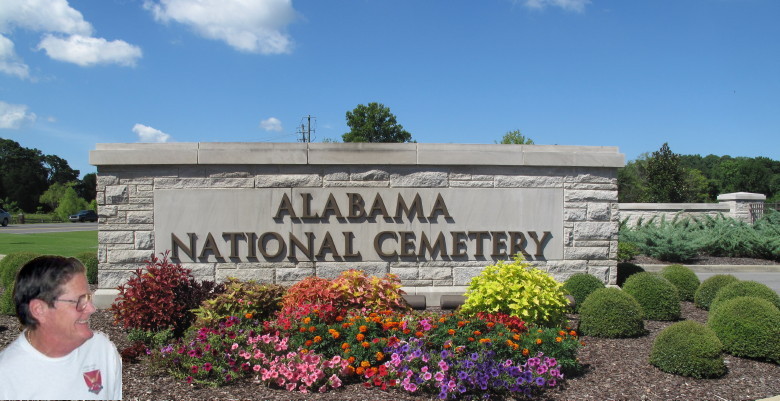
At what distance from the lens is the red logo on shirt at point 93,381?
1646 millimetres

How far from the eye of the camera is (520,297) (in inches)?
245

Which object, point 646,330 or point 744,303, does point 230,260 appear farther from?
point 744,303

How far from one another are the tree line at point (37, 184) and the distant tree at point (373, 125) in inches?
1248

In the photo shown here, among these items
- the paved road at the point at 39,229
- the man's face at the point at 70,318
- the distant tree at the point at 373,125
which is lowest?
the paved road at the point at 39,229

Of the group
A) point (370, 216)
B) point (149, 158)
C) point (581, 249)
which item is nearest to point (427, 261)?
point (370, 216)

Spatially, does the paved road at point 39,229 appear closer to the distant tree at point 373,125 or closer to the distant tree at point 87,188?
the distant tree at point 373,125

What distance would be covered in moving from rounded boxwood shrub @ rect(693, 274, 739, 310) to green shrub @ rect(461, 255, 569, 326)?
362cm

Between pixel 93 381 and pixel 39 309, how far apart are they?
284 mm

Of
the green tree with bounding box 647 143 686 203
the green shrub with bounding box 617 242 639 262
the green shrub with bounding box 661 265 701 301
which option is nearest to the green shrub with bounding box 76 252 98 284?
the green shrub with bounding box 661 265 701 301

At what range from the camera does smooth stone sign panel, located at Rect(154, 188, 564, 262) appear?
820 cm

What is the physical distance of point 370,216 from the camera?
834 cm

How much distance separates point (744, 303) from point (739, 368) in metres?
0.92

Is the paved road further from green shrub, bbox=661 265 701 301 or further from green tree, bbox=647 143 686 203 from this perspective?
Answer: green tree, bbox=647 143 686 203

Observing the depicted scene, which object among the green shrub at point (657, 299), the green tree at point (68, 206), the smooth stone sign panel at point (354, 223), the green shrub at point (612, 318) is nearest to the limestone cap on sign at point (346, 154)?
the smooth stone sign panel at point (354, 223)
